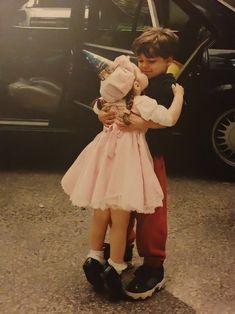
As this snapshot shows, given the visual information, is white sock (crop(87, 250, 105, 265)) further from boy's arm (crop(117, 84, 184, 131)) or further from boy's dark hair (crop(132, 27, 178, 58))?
boy's dark hair (crop(132, 27, 178, 58))

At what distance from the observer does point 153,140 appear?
2805 millimetres

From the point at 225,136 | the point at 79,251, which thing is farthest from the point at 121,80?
the point at 225,136

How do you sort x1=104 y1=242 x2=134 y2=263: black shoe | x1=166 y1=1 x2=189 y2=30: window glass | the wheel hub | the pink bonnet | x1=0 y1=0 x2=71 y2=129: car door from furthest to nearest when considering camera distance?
x1=0 y1=0 x2=71 y2=129: car door < the wheel hub < x1=166 y1=1 x2=189 y2=30: window glass < x1=104 y1=242 x2=134 y2=263: black shoe < the pink bonnet

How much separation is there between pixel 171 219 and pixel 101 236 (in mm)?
1118

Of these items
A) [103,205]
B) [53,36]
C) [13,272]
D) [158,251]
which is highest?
[53,36]

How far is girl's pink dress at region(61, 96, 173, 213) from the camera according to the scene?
2615mm

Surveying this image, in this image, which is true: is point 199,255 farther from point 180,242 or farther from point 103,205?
point 103,205

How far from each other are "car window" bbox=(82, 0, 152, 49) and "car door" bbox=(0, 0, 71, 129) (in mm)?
254

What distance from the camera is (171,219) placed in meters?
3.90

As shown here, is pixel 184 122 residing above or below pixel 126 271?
above

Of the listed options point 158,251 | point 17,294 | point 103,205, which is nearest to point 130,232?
point 158,251

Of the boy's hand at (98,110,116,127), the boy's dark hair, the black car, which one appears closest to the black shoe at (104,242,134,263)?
the boy's hand at (98,110,116,127)

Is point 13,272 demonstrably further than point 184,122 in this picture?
Answer: No

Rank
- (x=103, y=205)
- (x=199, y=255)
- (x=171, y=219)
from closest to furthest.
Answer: (x=103, y=205) → (x=199, y=255) → (x=171, y=219)
